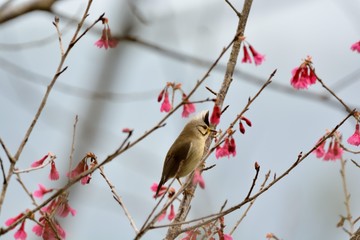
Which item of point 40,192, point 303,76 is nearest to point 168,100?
point 303,76

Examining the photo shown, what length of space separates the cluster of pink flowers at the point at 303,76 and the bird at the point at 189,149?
22.2 inches

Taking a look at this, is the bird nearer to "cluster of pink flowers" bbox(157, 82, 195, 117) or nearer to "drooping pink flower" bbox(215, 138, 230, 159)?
"cluster of pink flowers" bbox(157, 82, 195, 117)

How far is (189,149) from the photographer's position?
407 centimetres

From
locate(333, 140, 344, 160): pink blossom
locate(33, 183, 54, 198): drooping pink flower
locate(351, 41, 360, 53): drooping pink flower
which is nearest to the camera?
locate(33, 183, 54, 198): drooping pink flower

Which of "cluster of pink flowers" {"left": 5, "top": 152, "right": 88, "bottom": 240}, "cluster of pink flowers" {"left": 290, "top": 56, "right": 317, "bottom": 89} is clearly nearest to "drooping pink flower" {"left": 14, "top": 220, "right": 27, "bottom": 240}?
"cluster of pink flowers" {"left": 5, "top": 152, "right": 88, "bottom": 240}

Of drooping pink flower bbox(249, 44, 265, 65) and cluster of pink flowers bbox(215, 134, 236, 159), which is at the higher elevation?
drooping pink flower bbox(249, 44, 265, 65)

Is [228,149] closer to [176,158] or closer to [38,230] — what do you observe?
[176,158]

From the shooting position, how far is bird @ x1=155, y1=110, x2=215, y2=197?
3998 mm

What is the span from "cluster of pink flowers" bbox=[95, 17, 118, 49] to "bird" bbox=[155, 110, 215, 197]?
83 centimetres

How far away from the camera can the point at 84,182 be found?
319cm

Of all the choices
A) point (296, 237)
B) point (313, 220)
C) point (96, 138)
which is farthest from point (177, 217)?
point (313, 220)

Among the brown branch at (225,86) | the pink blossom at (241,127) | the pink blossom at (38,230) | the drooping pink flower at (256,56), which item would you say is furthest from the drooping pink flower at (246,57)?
the pink blossom at (38,230)

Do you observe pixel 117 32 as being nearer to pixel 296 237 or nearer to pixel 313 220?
pixel 296 237

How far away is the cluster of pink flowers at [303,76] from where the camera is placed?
3721mm
